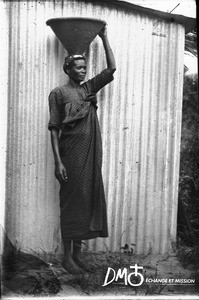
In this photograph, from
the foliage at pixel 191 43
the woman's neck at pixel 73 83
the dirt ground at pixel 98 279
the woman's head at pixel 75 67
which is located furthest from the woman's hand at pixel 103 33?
the dirt ground at pixel 98 279

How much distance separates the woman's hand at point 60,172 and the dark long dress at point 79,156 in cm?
4

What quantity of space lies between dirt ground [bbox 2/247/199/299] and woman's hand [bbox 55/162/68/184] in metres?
0.73

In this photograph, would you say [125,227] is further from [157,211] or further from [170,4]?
[170,4]

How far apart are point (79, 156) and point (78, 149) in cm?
6

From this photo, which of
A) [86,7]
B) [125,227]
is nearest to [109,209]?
[125,227]

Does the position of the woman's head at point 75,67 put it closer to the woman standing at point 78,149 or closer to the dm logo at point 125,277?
the woman standing at point 78,149

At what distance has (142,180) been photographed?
13.1 ft

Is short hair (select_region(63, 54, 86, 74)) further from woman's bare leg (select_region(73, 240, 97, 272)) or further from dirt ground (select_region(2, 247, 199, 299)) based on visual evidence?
dirt ground (select_region(2, 247, 199, 299))

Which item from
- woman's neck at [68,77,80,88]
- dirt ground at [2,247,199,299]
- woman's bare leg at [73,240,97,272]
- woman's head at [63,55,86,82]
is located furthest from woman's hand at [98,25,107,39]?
dirt ground at [2,247,199,299]

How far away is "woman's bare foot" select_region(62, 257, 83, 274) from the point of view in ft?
12.4

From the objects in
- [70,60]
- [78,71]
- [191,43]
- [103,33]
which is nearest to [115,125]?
[78,71]

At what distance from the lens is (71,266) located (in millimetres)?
3801

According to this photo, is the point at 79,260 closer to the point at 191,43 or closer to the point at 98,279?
the point at 98,279

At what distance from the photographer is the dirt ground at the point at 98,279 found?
3.72m
